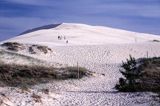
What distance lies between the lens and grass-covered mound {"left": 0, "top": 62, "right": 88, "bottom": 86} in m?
23.2

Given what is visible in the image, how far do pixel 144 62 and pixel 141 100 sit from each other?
11.6 m

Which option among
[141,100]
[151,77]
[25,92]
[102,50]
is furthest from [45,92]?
[102,50]

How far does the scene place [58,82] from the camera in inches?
938

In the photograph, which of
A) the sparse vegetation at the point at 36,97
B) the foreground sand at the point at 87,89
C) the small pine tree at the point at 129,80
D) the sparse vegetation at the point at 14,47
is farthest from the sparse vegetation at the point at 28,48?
the sparse vegetation at the point at 36,97

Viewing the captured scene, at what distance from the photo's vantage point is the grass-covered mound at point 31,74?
76.2 ft

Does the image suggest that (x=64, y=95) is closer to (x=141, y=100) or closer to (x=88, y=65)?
(x=141, y=100)

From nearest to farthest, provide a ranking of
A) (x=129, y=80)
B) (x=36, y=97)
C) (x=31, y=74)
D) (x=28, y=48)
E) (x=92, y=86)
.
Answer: (x=36, y=97) → (x=129, y=80) → (x=92, y=86) → (x=31, y=74) → (x=28, y=48)

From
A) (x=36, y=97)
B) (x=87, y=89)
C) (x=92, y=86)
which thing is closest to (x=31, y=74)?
(x=92, y=86)

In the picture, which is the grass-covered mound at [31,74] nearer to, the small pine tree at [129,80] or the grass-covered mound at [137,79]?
the grass-covered mound at [137,79]

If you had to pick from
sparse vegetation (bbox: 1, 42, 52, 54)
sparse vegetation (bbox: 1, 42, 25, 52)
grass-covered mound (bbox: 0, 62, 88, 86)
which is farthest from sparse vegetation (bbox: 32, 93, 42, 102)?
sparse vegetation (bbox: 1, 42, 25, 52)

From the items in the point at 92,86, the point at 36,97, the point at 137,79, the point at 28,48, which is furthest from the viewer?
the point at 28,48

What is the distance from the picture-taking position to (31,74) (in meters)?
24.5

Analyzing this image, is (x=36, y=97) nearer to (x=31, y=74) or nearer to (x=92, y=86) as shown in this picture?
(x=92, y=86)

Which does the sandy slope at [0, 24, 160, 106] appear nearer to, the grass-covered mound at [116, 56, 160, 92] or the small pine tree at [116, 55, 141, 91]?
the small pine tree at [116, 55, 141, 91]
